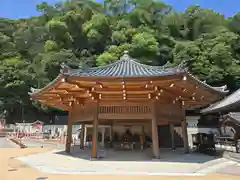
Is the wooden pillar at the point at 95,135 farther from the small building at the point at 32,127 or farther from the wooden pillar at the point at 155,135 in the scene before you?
the small building at the point at 32,127

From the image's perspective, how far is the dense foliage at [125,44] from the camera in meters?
34.8

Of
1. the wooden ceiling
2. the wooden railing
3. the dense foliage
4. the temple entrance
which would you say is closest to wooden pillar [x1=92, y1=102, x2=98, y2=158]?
the wooden railing

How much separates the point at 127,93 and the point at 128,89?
0.54 metres

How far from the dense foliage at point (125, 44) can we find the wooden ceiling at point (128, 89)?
19.8m

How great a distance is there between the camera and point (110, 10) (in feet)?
178

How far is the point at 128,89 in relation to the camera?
11562 mm

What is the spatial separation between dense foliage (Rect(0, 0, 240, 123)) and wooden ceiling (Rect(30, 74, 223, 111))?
65.1ft

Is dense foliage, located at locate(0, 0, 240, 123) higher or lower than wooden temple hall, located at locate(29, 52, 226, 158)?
higher

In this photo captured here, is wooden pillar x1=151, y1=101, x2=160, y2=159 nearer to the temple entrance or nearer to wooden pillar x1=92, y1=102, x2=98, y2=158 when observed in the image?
wooden pillar x1=92, y1=102, x2=98, y2=158

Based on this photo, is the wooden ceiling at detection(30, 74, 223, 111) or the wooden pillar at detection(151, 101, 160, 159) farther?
the wooden pillar at detection(151, 101, 160, 159)

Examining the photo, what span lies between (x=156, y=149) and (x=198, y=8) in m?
41.4

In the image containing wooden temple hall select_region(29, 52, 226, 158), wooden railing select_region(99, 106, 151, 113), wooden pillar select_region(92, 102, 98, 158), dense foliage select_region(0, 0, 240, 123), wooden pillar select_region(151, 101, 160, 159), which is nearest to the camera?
wooden temple hall select_region(29, 52, 226, 158)

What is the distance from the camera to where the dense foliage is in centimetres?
3484

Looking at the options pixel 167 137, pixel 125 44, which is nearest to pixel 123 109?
pixel 167 137
